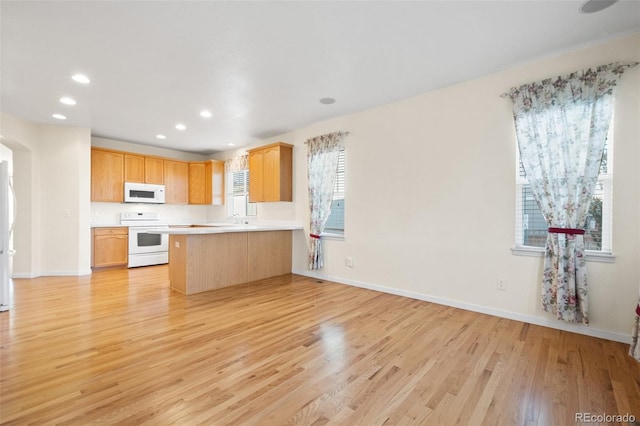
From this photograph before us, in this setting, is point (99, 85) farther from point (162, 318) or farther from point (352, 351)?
point (352, 351)

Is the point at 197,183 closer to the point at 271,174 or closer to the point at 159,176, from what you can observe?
the point at 159,176

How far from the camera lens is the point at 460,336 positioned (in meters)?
2.69

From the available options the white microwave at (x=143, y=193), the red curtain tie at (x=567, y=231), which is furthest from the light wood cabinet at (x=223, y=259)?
the red curtain tie at (x=567, y=231)

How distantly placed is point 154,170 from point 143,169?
0.75 ft

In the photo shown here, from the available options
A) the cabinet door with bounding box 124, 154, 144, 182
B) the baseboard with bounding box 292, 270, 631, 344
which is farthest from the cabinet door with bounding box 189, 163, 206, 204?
the baseboard with bounding box 292, 270, 631, 344

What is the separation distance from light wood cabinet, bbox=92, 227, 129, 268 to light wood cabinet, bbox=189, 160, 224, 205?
5.72 ft

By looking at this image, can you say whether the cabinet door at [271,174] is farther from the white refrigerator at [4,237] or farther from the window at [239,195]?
the white refrigerator at [4,237]

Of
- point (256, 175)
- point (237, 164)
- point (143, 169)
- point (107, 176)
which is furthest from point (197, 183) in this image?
point (256, 175)

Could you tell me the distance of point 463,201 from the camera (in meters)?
3.46

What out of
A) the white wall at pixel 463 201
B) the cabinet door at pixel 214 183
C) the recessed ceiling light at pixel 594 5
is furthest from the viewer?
the cabinet door at pixel 214 183

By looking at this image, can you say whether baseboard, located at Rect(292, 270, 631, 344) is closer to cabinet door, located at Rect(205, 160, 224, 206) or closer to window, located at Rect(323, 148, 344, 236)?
window, located at Rect(323, 148, 344, 236)

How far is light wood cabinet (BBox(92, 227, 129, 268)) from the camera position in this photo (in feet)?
18.6

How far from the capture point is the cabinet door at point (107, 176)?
5.77 meters

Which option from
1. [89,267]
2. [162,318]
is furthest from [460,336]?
[89,267]
